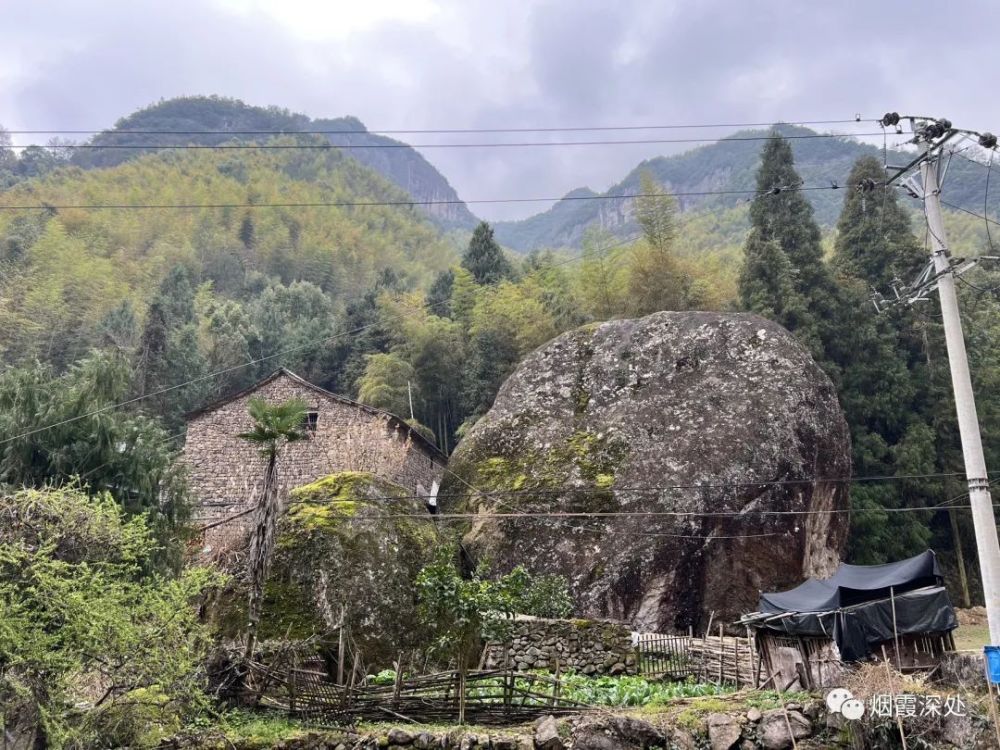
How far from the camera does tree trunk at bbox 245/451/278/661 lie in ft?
35.3

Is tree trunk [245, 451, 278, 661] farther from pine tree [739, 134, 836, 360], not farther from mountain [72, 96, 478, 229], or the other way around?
mountain [72, 96, 478, 229]

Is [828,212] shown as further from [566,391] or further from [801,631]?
[801,631]

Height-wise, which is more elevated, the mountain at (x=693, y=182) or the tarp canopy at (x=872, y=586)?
the mountain at (x=693, y=182)

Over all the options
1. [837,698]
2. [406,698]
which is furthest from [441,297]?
[837,698]

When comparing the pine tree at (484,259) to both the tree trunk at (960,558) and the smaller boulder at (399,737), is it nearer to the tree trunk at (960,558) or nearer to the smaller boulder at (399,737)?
the tree trunk at (960,558)

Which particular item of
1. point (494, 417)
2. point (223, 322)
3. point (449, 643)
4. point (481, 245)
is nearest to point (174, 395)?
point (223, 322)

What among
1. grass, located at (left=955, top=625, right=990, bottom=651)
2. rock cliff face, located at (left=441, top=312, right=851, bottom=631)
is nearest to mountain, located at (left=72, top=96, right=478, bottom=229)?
rock cliff face, located at (left=441, top=312, right=851, bottom=631)

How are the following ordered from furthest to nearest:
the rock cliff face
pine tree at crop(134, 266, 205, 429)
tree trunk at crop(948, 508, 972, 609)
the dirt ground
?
pine tree at crop(134, 266, 205, 429) < tree trunk at crop(948, 508, 972, 609) < the dirt ground < the rock cliff face

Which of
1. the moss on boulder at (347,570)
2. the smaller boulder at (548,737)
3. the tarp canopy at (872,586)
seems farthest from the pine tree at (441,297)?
the smaller boulder at (548,737)

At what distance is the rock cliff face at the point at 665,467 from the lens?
16.2 meters

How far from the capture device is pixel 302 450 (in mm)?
22859

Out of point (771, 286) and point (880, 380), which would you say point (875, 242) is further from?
point (880, 380)

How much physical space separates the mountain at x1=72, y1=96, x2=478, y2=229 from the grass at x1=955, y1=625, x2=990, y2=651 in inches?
3015

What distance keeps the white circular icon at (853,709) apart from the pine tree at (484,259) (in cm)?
→ 2910
